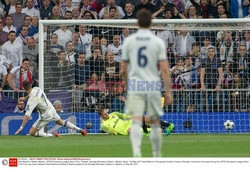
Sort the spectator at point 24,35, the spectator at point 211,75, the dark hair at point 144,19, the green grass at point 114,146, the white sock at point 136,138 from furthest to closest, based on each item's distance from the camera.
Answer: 1. the spectator at point 24,35
2. the spectator at point 211,75
3. the green grass at point 114,146
4. the white sock at point 136,138
5. the dark hair at point 144,19

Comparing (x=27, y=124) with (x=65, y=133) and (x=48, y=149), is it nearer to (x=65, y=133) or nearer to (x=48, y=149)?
(x=65, y=133)

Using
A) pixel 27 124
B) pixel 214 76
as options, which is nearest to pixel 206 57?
pixel 214 76

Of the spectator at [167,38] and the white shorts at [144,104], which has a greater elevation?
the spectator at [167,38]

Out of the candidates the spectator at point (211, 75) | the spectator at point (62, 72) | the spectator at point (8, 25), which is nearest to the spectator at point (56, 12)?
the spectator at point (8, 25)

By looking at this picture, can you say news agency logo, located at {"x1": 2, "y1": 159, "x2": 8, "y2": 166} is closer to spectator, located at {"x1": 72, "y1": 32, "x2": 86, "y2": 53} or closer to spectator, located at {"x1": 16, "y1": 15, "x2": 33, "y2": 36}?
spectator, located at {"x1": 72, "y1": 32, "x2": 86, "y2": 53}

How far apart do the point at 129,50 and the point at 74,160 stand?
1866 millimetres

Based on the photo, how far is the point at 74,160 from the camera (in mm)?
14422

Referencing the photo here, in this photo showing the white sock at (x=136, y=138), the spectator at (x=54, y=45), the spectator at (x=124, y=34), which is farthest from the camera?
the spectator at (x=124, y=34)

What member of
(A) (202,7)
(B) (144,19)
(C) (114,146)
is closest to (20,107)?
(A) (202,7)

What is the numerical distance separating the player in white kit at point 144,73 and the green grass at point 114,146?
10.2ft

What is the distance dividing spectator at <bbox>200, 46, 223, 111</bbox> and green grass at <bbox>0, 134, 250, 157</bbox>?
1614 millimetres

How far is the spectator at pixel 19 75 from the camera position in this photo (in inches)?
1022

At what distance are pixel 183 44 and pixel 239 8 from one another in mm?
3114

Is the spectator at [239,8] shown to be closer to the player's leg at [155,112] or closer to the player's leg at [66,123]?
the player's leg at [66,123]
